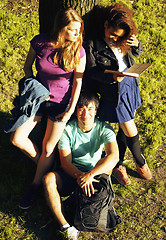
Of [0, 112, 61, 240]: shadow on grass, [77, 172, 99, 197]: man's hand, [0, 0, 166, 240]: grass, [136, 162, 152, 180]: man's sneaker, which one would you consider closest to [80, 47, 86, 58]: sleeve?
[77, 172, 99, 197]: man's hand

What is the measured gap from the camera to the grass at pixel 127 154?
4137 millimetres

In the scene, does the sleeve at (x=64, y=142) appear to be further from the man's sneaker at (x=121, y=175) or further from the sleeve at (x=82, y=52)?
the man's sneaker at (x=121, y=175)

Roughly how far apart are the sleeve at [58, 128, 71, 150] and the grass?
2.94 feet

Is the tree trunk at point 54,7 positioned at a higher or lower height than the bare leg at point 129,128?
higher

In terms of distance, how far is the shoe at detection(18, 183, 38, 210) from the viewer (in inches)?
165

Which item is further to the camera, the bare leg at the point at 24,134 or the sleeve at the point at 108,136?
the sleeve at the point at 108,136

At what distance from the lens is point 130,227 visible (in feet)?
13.9

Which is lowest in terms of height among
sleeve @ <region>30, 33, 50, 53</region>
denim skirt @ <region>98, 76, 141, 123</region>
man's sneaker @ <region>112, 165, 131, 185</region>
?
man's sneaker @ <region>112, 165, 131, 185</region>

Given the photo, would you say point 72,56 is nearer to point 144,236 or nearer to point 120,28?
point 120,28

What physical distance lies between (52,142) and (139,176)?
1.71m

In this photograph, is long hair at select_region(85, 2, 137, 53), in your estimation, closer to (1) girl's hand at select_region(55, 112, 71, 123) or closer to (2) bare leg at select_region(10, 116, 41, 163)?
(1) girl's hand at select_region(55, 112, 71, 123)

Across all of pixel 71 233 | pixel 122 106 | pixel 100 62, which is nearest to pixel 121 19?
pixel 100 62

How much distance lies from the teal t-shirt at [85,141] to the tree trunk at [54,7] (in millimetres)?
Answer: 1262

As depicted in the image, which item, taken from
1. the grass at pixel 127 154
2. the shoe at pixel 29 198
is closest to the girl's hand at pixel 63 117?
the shoe at pixel 29 198
